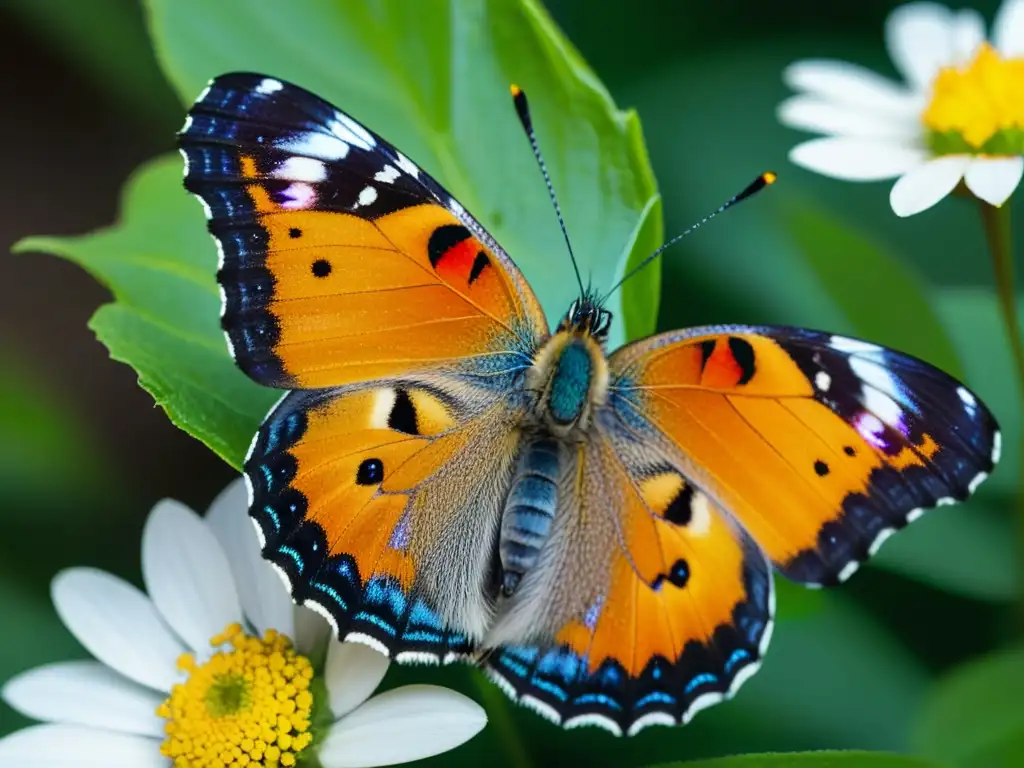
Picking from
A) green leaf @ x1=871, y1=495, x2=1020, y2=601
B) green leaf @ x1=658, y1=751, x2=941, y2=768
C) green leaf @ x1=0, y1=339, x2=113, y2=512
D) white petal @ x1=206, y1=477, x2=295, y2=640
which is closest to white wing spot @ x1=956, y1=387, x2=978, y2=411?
green leaf @ x1=658, y1=751, x2=941, y2=768

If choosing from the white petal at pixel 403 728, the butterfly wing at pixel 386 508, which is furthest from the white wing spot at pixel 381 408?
the white petal at pixel 403 728

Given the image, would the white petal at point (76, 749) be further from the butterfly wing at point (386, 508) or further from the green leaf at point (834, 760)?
the green leaf at point (834, 760)

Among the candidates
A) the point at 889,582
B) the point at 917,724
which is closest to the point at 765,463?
the point at 917,724

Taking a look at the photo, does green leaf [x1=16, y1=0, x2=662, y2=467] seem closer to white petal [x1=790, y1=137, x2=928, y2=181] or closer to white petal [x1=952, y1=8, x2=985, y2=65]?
white petal [x1=790, y1=137, x2=928, y2=181]

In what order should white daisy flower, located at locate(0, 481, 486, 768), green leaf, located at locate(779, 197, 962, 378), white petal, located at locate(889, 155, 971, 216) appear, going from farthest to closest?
1. green leaf, located at locate(779, 197, 962, 378)
2. white petal, located at locate(889, 155, 971, 216)
3. white daisy flower, located at locate(0, 481, 486, 768)

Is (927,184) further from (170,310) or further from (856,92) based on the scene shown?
(170,310)

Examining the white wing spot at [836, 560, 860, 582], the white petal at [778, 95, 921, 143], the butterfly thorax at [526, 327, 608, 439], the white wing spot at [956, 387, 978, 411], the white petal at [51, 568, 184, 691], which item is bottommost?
the white wing spot at [836, 560, 860, 582]
